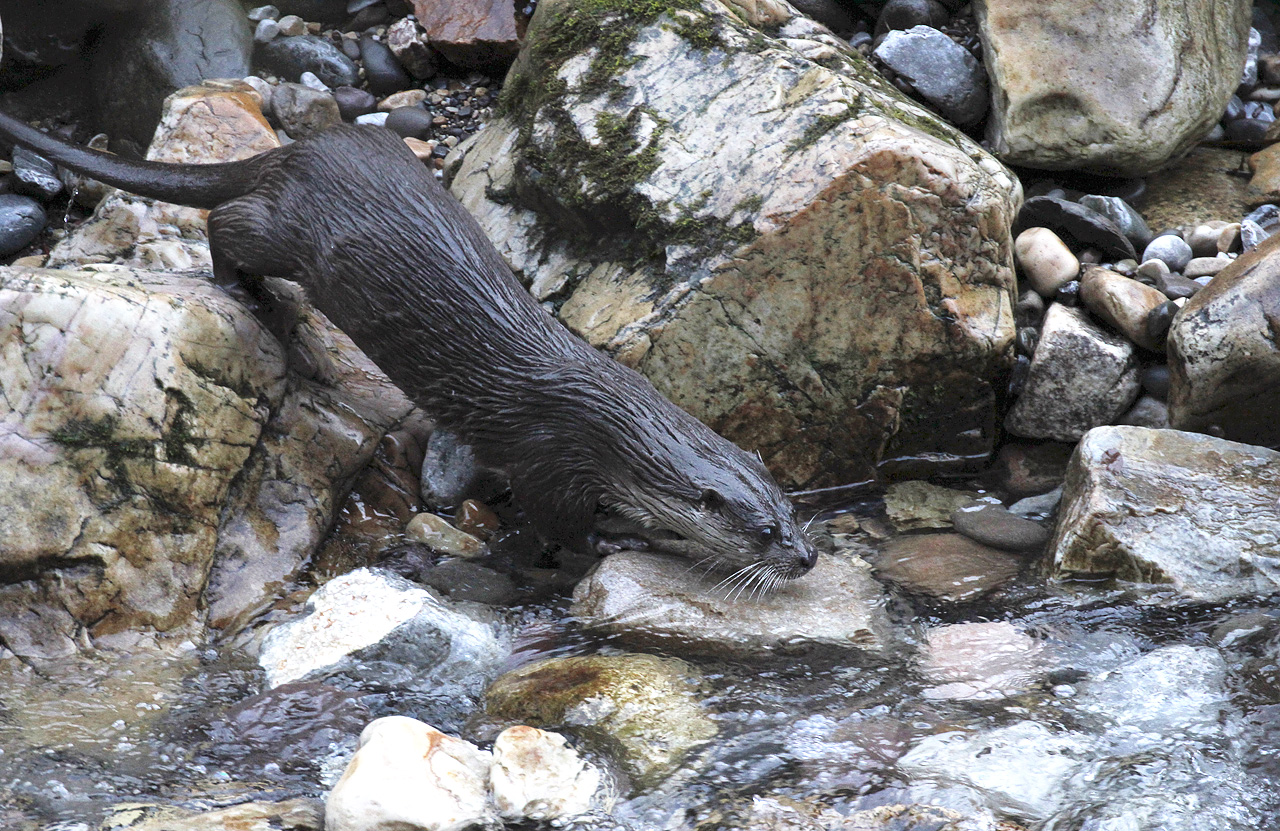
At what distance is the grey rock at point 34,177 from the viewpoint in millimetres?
4613

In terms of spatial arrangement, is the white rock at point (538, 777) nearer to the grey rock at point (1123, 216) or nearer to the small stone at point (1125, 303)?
the small stone at point (1125, 303)

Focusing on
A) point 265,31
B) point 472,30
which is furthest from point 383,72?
point 265,31

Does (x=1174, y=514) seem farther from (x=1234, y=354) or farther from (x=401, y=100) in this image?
(x=401, y=100)

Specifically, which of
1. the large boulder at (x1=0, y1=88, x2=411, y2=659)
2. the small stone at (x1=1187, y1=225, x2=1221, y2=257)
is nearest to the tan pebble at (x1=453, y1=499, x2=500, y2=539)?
the large boulder at (x1=0, y1=88, x2=411, y2=659)

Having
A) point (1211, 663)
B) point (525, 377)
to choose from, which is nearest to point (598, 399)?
point (525, 377)

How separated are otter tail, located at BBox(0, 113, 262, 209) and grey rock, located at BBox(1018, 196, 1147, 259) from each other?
2.89 meters

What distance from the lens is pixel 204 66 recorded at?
5121 millimetres

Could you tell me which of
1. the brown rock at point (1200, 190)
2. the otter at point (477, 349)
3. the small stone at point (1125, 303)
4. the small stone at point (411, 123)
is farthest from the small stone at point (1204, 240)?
the small stone at point (411, 123)

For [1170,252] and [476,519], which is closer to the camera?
[476,519]

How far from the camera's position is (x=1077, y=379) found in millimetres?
3729

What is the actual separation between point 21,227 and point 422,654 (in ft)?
9.68

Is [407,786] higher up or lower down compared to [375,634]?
higher up

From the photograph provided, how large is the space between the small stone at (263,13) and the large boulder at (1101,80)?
11.4 feet

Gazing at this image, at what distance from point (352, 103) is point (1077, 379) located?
3.53 metres
